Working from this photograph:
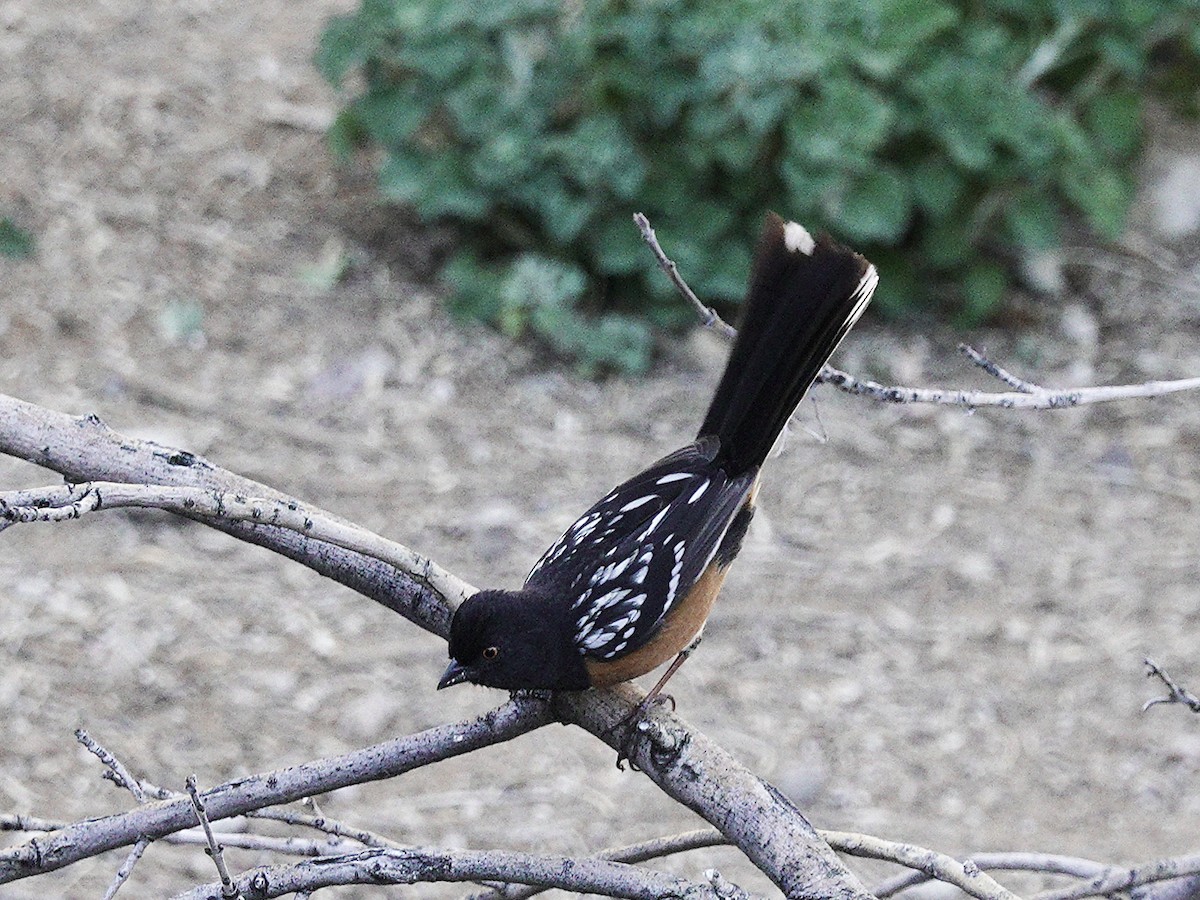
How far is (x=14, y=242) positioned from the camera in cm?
628

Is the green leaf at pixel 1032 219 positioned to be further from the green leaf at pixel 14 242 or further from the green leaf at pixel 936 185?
the green leaf at pixel 14 242

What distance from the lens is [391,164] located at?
6.28 m

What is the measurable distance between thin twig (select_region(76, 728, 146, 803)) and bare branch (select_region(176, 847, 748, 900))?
29 centimetres

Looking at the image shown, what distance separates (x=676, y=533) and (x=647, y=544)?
0.06m

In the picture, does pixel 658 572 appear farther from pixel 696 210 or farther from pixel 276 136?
pixel 276 136

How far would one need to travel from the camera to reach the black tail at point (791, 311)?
107 inches

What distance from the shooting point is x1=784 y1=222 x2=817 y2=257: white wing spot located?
2.72 m

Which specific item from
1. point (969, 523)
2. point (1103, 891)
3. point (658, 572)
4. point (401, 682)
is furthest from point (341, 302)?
point (1103, 891)

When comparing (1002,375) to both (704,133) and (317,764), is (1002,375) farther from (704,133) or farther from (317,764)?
Answer: (704,133)

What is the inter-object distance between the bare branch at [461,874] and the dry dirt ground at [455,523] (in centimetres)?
238

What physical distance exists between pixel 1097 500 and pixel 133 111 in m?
4.63

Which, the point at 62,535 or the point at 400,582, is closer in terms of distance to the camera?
the point at 400,582

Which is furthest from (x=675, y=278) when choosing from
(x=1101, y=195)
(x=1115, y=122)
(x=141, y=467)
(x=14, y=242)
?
(x=1115, y=122)

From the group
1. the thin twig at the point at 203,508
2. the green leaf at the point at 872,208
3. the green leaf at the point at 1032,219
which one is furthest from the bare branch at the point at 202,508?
the green leaf at the point at 1032,219
